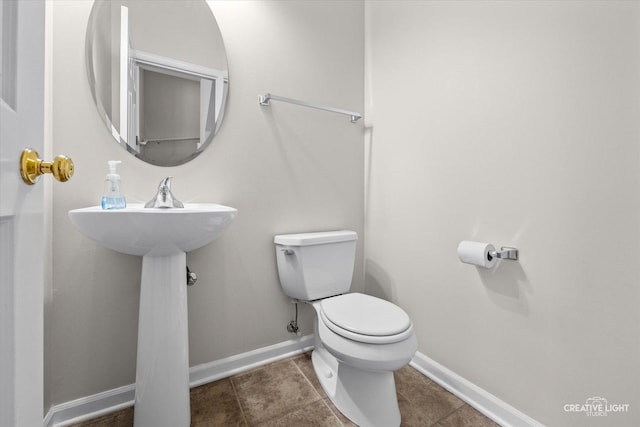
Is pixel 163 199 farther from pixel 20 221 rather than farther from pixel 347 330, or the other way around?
pixel 347 330

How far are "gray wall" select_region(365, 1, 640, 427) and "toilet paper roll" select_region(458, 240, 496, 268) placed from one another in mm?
72

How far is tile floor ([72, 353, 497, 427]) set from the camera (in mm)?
1141

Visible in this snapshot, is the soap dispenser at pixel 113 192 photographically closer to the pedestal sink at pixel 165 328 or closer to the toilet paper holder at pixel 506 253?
the pedestal sink at pixel 165 328

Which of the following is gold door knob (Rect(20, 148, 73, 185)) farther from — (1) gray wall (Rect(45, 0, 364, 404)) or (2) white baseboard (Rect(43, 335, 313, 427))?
(2) white baseboard (Rect(43, 335, 313, 427))

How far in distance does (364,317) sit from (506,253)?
60 centimetres

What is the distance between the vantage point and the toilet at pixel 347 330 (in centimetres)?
101

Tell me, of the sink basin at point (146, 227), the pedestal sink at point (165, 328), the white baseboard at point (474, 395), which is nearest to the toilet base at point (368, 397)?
the white baseboard at point (474, 395)

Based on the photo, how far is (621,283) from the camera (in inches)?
34.1

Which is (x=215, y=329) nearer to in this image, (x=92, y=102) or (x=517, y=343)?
(x=92, y=102)

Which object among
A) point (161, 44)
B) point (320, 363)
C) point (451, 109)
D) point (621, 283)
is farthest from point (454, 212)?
point (161, 44)

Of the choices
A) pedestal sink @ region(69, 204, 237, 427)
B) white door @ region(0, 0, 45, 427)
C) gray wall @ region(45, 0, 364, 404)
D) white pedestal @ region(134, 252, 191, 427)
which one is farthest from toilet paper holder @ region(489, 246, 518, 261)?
white door @ region(0, 0, 45, 427)

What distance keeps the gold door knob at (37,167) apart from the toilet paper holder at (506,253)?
1.28 meters

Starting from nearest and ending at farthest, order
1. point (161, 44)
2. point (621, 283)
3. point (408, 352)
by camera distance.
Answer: point (621, 283)
point (408, 352)
point (161, 44)

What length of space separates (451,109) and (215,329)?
5.01 ft
